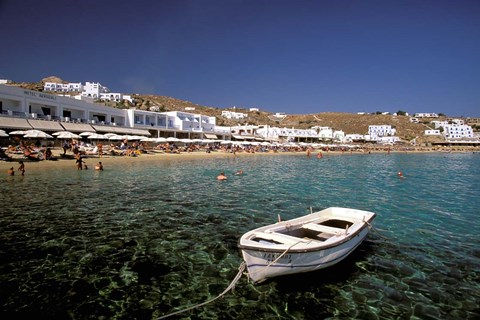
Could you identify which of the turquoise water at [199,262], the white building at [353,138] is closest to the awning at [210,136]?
the turquoise water at [199,262]

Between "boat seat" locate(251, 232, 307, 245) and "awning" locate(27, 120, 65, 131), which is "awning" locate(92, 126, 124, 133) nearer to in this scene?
"awning" locate(27, 120, 65, 131)

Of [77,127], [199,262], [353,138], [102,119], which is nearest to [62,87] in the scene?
[102,119]

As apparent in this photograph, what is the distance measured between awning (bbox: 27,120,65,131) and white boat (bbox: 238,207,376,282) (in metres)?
36.0

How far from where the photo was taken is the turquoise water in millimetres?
5883

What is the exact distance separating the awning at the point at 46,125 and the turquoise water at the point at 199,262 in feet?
74.2

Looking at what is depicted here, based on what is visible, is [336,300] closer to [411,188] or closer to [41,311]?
[41,311]

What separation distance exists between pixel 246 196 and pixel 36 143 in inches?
1156

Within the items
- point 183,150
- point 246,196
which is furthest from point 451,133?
point 246,196

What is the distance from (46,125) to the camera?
118 ft

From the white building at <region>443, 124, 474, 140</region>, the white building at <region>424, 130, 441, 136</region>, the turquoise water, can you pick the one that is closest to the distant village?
the turquoise water

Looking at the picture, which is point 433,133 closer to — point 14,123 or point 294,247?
point 14,123

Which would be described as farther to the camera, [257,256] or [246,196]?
[246,196]

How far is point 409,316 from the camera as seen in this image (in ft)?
18.9

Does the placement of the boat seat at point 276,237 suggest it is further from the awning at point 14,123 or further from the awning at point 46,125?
the awning at point 46,125
